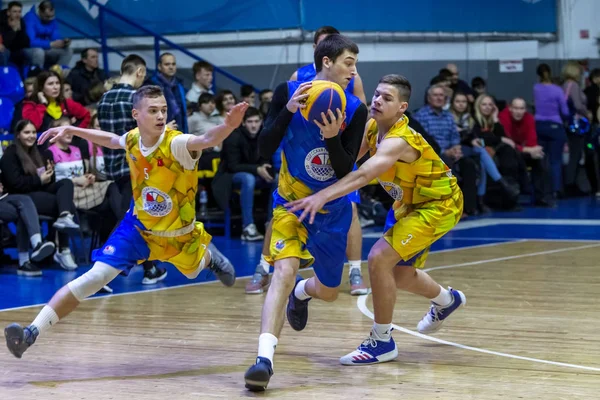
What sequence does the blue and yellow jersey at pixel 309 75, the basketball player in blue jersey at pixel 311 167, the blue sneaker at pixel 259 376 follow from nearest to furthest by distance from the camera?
1. the blue sneaker at pixel 259 376
2. the basketball player in blue jersey at pixel 311 167
3. the blue and yellow jersey at pixel 309 75

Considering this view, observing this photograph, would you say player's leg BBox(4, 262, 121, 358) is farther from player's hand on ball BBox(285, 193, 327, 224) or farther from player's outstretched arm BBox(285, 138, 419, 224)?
player's hand on ball BBox(285, 193, 327, 224)

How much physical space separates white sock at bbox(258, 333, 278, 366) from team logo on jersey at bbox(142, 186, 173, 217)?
3.72 ft

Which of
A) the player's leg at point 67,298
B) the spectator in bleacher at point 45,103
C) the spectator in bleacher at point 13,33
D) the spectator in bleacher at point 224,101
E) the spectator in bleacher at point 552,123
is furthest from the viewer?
the spectator in bleacher at point 552,123

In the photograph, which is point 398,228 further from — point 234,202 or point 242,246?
point 234,202

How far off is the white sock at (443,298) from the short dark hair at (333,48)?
1497 millimetres

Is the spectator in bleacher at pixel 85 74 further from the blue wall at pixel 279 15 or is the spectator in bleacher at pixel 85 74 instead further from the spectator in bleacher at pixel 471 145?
the spectator in bleacher at pixel 471 145

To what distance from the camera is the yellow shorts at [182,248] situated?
573cm

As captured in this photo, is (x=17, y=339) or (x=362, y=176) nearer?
(x=362, y=176)

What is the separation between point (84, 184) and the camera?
9.67m

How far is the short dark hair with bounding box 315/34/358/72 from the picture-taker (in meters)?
5.23

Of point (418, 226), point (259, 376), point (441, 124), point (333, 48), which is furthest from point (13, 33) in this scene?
point (259, 376)

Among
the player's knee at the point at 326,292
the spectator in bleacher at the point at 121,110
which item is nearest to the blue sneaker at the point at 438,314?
the player's knee at the point at 326,292

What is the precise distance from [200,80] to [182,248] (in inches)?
298

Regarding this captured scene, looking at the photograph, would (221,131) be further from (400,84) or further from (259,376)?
(259,376)
